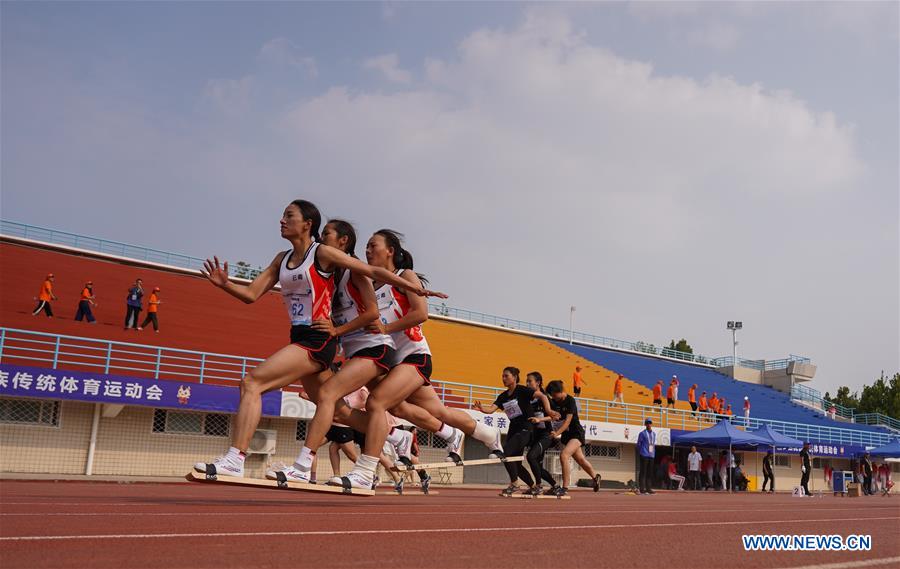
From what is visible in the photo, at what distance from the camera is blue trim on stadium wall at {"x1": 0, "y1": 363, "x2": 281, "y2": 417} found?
17344mm

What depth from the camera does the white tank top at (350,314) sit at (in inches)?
273

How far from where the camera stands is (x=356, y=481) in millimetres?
6730

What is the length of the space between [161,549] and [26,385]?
1565 cm

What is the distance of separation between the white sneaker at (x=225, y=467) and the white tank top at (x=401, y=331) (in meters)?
1.94

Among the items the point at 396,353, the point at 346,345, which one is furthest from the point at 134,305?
the point at 346,345

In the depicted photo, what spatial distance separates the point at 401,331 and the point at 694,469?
77.8 feet

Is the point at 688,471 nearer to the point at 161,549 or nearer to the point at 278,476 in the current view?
the point at 278,476

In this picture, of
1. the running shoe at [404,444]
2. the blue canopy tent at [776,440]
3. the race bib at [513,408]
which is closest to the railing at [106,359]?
the running shoe at [404,444]

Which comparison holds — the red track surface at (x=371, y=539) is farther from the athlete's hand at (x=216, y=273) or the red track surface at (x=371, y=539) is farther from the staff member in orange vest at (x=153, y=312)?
the staff member in orange vest at (x=153, y=312)

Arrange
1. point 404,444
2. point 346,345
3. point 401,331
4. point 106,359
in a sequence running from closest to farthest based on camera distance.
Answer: point 346,345, point 401,331, point 404,444, point 106,359

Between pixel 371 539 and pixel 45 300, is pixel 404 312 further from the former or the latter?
pixel 45 300

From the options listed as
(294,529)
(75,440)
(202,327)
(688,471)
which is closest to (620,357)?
(688,471)

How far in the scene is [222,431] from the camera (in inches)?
832

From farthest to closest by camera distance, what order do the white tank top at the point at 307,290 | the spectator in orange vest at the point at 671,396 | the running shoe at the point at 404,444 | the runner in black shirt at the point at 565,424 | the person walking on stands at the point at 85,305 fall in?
the spectator in orange vest at the point at 671,396 < the person walking on stands at the point at 85,305 < the running shoe at the point at 404,444 < the runner in black shirt at the point at 565,424 < the white tank top at the point at 307,290
